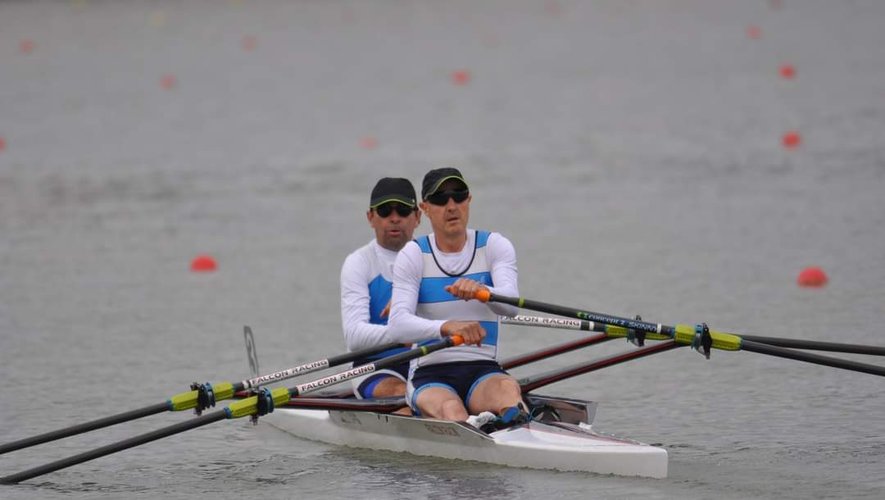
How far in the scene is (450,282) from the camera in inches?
273

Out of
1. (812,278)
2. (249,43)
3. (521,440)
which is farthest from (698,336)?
(249,43)

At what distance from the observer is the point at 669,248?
12336 millimetres

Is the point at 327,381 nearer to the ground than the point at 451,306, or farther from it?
nearer to the ground

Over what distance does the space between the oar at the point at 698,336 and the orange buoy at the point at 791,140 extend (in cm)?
993

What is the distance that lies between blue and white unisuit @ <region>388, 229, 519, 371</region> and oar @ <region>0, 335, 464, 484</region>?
5.8 inches

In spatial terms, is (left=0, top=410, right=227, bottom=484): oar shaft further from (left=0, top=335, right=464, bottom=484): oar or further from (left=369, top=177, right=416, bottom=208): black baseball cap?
(left=369, top=177, right=416, bottom=208): black baseball cap

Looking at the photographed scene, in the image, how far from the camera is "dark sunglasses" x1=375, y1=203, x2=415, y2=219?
289 inches

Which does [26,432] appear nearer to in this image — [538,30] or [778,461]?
[778,461]

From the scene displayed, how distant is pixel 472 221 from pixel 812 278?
3.76 meters

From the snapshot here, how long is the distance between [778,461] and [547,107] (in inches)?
551

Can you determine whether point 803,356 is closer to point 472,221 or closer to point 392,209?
point 392,209

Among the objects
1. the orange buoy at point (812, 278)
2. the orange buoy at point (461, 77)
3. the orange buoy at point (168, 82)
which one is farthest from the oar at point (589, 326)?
the orange buoy at point (168, 82)

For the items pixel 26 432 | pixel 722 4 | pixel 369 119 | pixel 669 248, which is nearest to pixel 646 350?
pixel 26 432

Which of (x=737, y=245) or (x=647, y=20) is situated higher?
(x=647, y=20)
